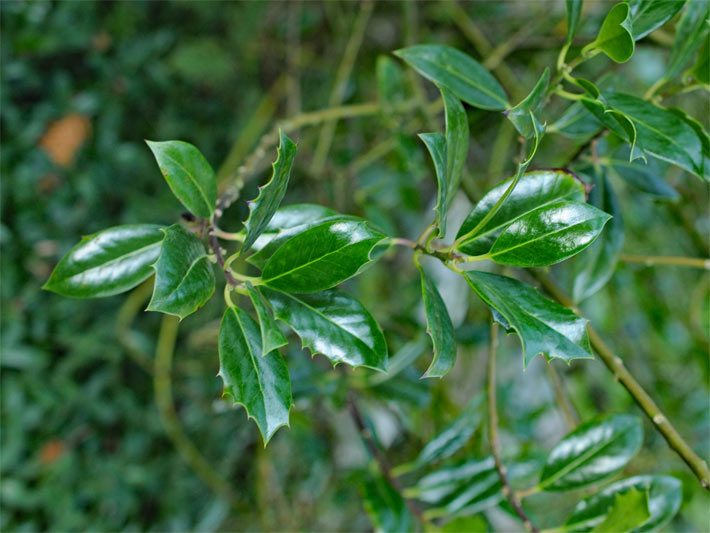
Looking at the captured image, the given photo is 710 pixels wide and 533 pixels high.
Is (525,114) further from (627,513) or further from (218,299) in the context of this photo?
(218,299)

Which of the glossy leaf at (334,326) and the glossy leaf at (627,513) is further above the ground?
the glossy leaf at (334,326)

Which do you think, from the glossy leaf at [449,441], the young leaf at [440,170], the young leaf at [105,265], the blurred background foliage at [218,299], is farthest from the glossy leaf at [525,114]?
the blurred background foliage at [218,299]

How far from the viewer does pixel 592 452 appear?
1.99 ft

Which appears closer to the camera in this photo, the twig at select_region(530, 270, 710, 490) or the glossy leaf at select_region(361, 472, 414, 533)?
the twig at select_region(530, 270, 710, 490)

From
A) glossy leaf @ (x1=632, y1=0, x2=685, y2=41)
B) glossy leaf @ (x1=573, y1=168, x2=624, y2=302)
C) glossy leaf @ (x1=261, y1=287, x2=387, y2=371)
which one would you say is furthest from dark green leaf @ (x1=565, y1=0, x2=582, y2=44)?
glossy leaf @ (x1=261, y1=287, x2=387, y2=371)

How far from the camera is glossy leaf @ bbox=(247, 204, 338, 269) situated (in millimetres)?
463

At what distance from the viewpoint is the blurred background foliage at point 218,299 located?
3.40 ft

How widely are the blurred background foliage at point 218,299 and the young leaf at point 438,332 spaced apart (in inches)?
19.9

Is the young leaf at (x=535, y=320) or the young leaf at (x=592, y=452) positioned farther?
the young leaf at (x=592, y=452)

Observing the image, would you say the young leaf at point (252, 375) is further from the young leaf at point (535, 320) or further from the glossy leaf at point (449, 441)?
the glossy leaf at point (449, 441)

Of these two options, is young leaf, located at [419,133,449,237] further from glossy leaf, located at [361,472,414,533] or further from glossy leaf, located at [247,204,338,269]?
glossy leaf, located at [361,472,414,533]

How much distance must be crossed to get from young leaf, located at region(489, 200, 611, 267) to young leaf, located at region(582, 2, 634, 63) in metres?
0.11

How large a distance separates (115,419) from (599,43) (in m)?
1.06

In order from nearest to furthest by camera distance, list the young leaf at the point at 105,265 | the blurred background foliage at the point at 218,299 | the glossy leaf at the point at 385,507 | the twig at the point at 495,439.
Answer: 1. the young leaf at the point at 105,265
2. the twig at the point at 495,439
3. the glossy leaf at the point at 385,507
4. the blurred background foliage at the point at 218,299
